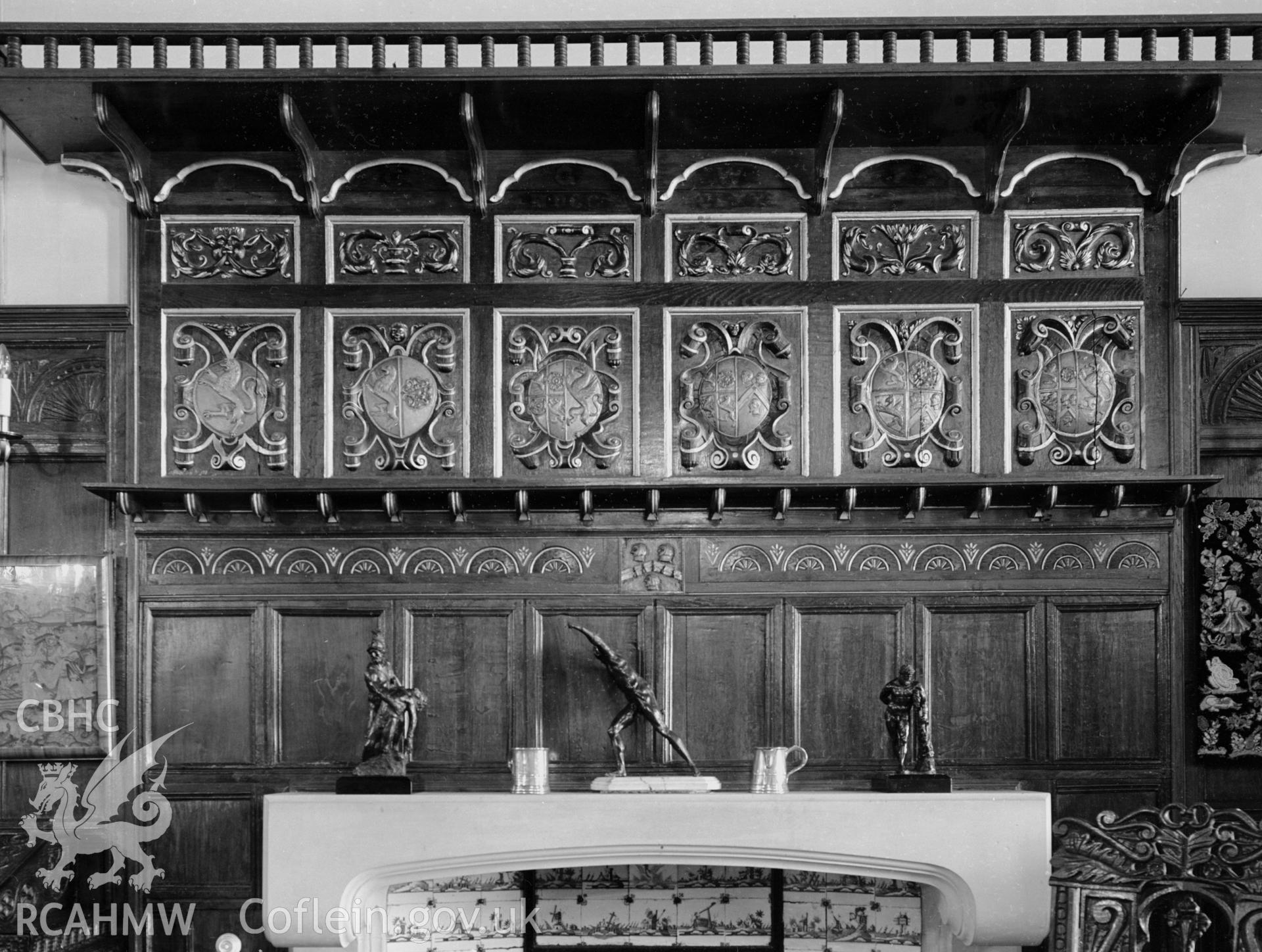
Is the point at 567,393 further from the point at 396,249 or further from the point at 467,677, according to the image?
the point at 467,677

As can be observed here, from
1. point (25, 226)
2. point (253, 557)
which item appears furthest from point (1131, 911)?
point (25, 226)

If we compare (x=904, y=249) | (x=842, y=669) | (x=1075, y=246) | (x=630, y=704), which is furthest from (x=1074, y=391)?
(x=630, y=704)

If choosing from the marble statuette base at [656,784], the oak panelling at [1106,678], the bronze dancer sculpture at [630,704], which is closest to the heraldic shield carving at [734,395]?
the bronze dancer sculpture at [630,704]

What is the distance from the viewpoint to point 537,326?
5980 mm

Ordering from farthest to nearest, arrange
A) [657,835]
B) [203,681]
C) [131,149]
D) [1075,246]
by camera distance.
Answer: [1075,246] < [203,681] < [131,149] < [657,835]

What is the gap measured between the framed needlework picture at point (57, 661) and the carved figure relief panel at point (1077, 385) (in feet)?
13.3

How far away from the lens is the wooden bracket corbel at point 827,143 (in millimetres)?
5492

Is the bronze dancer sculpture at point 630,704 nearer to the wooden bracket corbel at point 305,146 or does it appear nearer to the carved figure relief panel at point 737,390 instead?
the carved figure relief panel at point 737,390

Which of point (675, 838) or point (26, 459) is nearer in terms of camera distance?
point (675, 838)

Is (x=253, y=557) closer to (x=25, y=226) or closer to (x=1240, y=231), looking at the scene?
(x=25, y=226)

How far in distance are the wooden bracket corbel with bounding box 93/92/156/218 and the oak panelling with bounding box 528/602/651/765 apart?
2477 millimetres

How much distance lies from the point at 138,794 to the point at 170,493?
1.31 m

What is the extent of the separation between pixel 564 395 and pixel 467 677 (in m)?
1.30

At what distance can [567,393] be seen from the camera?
5.95 m
